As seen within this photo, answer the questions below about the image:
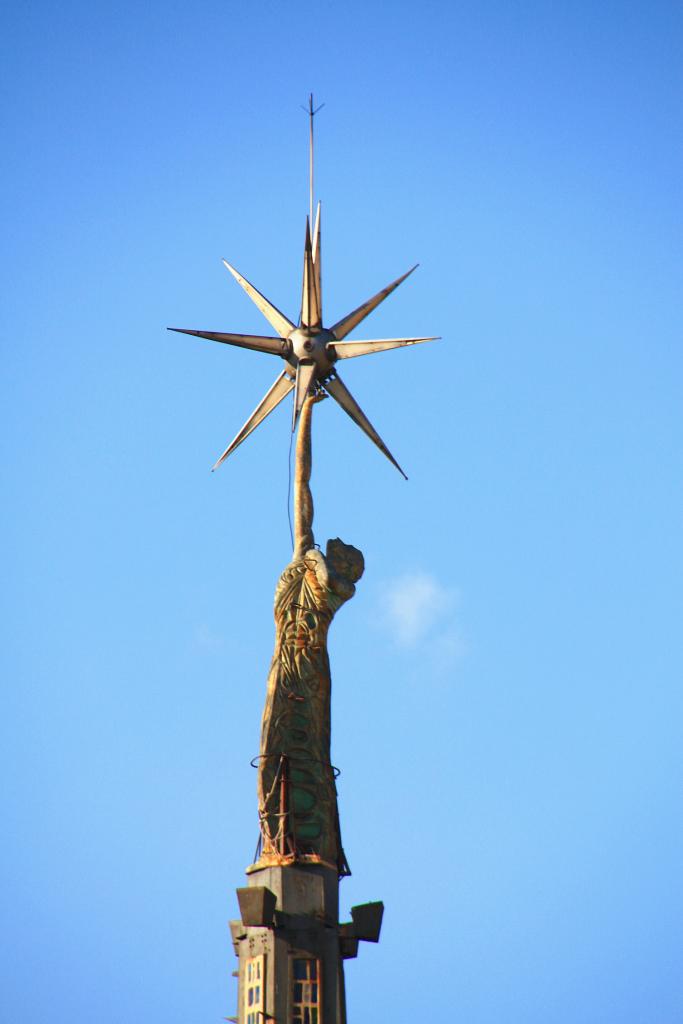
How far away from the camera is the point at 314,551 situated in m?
34.5

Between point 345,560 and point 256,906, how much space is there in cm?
726

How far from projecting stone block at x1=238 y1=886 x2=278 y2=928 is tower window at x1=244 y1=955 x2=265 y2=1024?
738mm

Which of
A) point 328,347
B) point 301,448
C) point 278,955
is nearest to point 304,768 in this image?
point 278,955

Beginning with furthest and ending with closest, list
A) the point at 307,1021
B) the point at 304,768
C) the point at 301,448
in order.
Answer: the point at 301,448 < the point at 304,768 < the point at 307,1021

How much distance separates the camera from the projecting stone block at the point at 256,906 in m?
30.6

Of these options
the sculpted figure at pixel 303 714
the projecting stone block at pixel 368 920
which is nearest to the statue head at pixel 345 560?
the sculpted figure at pixel 303 714

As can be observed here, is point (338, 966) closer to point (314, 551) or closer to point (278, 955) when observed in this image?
point (278, 955)

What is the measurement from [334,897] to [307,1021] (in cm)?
246

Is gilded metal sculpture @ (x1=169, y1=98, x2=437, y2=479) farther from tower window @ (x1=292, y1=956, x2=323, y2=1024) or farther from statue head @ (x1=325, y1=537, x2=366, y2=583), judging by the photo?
tower window @ (x1=292, y1=956, x2=323, y2=1024)

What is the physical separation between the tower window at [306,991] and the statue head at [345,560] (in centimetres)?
758

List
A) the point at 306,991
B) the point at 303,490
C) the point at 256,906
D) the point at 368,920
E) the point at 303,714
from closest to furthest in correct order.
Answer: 1. the point at 256,906
2. the point at 306,991
3. the point at 368,920
4. the point at 303,714
5. the point at 303,490

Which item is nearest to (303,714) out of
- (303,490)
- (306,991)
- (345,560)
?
(345,560)

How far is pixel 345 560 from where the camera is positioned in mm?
34281

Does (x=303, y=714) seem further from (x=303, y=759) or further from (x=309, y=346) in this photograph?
(x=309, y=346)
